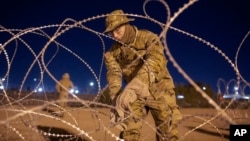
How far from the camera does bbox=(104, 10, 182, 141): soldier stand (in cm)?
530

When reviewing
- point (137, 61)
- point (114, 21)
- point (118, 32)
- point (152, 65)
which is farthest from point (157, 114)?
point (114, 21)

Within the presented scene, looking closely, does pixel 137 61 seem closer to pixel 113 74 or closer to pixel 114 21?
pixel 113 74

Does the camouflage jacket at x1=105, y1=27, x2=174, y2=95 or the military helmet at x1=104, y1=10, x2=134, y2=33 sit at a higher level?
the military helmet at x1=104, y1=10, x2=134, y2=33

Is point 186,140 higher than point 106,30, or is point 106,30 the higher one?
point 106,30

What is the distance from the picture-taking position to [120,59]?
233 inches

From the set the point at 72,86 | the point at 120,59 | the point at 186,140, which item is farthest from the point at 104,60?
the point at 72,86

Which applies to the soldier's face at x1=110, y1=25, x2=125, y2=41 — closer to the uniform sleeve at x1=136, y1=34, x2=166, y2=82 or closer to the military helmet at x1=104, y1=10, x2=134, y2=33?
the military helmet at x1=104, y1=10, x2=134, y2=33

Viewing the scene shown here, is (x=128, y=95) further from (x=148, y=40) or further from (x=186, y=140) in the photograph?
(x=186, y=140)

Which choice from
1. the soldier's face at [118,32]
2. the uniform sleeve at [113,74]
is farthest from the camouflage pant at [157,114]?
the soldier's face at [118,32]

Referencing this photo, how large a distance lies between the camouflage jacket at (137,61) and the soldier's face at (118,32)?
0.59 feet

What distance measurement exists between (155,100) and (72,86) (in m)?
11.7

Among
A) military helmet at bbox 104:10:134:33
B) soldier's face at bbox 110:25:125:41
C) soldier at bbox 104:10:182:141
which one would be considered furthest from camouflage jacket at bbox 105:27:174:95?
military helmet at bbox 104:10:134:33

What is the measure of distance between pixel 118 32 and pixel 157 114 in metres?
1.17

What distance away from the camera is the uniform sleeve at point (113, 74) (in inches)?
228
